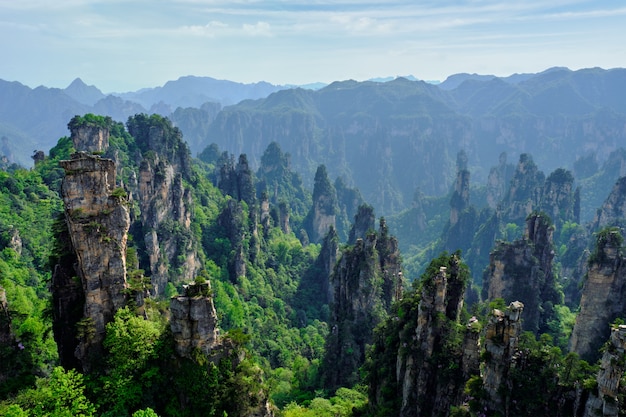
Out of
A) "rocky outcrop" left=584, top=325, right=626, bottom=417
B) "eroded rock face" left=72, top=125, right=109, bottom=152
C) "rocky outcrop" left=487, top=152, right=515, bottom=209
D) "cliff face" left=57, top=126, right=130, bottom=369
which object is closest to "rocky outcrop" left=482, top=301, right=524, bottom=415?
"rocky outcrop" left=584, top=325, right=626, bottom=417

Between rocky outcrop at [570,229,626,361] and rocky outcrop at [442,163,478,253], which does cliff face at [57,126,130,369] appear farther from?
rocky outcrop at [442,163,478,253]

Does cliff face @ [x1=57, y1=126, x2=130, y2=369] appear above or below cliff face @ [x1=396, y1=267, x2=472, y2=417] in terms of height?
above

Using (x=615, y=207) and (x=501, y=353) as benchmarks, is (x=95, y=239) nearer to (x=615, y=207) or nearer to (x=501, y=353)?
(x=501, y=353)

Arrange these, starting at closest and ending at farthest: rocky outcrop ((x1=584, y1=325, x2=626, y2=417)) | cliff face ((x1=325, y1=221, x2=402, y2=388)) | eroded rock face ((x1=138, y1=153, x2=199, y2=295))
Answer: rocky outcrop ((x1=584, y1=325, x2=626, y2=417)) → cliff face ((x1=325, y1=221, x2=402, y2=388)) → eroded rock face ((x1=138, y1=153, x2=199, y2=295))

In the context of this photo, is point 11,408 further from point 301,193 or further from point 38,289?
point 301,193

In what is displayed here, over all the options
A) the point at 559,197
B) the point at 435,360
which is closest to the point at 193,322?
the point at 435,360

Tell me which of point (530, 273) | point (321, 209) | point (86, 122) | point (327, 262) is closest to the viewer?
point (530, 273)

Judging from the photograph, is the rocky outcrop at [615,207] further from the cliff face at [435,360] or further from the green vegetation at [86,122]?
the green vegetation at [86,122]
